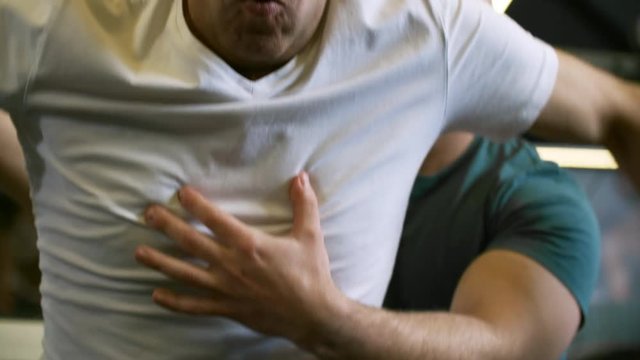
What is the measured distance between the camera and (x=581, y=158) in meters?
1.79

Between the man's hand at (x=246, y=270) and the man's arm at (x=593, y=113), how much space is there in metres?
0.28

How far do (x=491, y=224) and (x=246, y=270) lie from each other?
47 centimetres

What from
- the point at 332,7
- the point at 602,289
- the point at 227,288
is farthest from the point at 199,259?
the point at 602,289

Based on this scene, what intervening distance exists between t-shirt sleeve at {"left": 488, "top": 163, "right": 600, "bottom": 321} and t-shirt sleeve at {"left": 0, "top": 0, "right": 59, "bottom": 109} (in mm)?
585

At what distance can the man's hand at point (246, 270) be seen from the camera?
0.75 m

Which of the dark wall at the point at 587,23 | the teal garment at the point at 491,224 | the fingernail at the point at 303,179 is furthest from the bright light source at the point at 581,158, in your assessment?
the fingernail at the point at 303,179

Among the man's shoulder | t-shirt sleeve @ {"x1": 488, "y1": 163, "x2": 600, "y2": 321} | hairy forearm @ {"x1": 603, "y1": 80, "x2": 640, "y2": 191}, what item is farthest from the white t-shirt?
t-shirt sleeve @ {"x1": 488, "y1": 163, "x2": 600, "y2": 321}

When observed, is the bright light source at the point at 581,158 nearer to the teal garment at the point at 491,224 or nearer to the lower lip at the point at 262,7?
the teal garment at the point at 491,224

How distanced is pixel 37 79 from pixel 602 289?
4.50 feet

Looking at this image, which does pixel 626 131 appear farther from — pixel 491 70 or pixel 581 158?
pixel 581 158

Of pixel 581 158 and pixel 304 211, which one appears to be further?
pixel 581 158

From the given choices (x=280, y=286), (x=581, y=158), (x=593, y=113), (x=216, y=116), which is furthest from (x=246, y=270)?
(x=581, y=158)

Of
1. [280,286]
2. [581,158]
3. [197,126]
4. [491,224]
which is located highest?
[197,126]

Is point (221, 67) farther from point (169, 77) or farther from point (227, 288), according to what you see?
point (227, 288)
